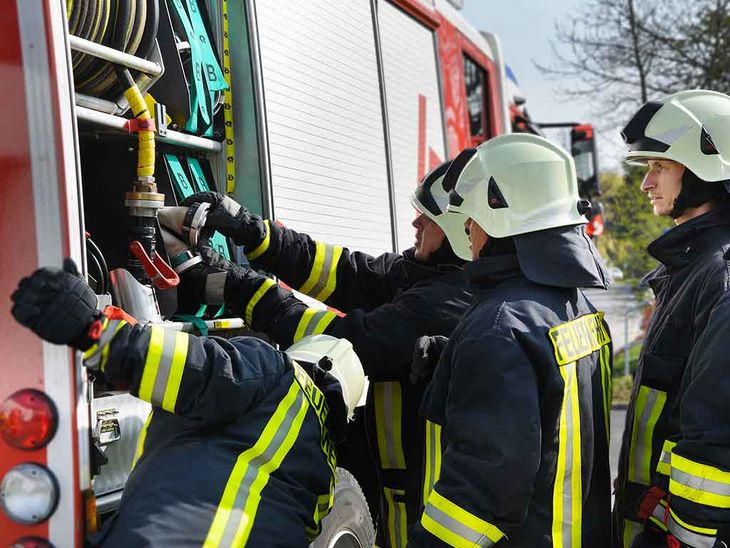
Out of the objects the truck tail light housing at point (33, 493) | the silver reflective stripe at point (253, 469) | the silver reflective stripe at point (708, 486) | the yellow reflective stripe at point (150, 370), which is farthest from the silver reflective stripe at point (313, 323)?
the silver reflective stripe at point (708, 486)

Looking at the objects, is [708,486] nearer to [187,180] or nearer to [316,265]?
[316,265]

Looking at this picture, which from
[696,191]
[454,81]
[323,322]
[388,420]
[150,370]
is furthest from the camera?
[454,81]

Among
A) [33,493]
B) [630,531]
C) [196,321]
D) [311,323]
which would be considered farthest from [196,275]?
[630,531]

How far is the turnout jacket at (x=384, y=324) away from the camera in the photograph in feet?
9.93

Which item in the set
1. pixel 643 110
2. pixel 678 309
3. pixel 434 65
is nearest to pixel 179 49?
pixel 643 110

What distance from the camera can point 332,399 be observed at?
2283 mm

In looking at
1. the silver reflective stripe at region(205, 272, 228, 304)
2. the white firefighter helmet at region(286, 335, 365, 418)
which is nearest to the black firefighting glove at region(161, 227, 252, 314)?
the silver reflective stripe at region(205, 272, 228, 304)

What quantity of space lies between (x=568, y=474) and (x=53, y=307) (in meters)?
1.35

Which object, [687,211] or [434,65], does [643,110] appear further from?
[434,65]

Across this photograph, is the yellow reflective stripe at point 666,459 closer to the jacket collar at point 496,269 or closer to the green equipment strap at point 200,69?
the jacket collar at point 496,269

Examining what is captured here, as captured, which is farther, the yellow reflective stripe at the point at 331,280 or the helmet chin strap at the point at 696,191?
the yellow reflective stripe at the point at 331,280

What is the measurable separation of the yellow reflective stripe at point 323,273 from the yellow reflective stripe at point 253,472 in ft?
4.11

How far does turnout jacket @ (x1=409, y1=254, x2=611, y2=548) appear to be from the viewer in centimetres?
212

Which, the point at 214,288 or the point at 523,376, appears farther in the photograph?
the point at 214,288
